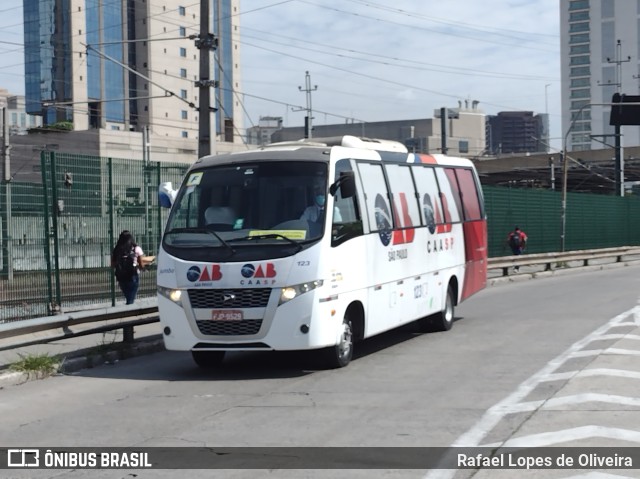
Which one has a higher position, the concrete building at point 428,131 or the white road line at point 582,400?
the concrete building at point 428,131

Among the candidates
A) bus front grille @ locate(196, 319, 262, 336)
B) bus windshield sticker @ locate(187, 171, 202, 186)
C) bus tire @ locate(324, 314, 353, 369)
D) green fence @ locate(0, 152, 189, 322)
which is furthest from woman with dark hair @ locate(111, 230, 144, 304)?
bus tire @ locate(324, 314, 353, 369)

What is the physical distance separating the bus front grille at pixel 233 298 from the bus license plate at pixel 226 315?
0.16ft

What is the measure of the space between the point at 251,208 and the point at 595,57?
17382 centimetres

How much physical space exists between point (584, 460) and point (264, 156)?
650 centimetres

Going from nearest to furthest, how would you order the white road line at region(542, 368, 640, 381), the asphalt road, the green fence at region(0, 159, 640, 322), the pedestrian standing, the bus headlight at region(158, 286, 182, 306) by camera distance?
the asphalt road
the white road line at region(542, 368, 640, 381)
the bus headlight at region(158, 286, 182, 306)
the green fence at region(0, 159, 640, 322)
the pedestrian standing

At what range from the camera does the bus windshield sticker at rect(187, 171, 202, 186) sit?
12789 millimetres

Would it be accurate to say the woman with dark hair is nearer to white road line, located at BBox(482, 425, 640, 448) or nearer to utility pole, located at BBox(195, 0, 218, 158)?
utility pole, located at BBox(195, 0, 218, 158)

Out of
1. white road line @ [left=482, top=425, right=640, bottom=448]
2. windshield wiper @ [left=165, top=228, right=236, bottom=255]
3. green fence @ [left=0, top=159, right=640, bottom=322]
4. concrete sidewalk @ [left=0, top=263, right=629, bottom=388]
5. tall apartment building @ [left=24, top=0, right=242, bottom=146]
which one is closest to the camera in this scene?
white road line @ [left=482, top=425, right=640, bottom=448]

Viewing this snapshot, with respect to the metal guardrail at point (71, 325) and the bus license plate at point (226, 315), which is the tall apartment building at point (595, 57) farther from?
the bus license plate at point (226, 315)

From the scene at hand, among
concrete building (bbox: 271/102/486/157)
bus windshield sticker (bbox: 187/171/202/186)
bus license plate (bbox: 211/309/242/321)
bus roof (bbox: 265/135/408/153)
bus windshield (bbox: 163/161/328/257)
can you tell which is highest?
concrete building (bbox: 271/102/486/157)

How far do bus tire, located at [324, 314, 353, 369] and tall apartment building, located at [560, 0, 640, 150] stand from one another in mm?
151015

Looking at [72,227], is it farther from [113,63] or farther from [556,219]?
[113,63]

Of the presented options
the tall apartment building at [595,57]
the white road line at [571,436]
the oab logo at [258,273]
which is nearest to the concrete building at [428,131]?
the tall apartment building at [595,57]

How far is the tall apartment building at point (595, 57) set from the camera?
529 ft
